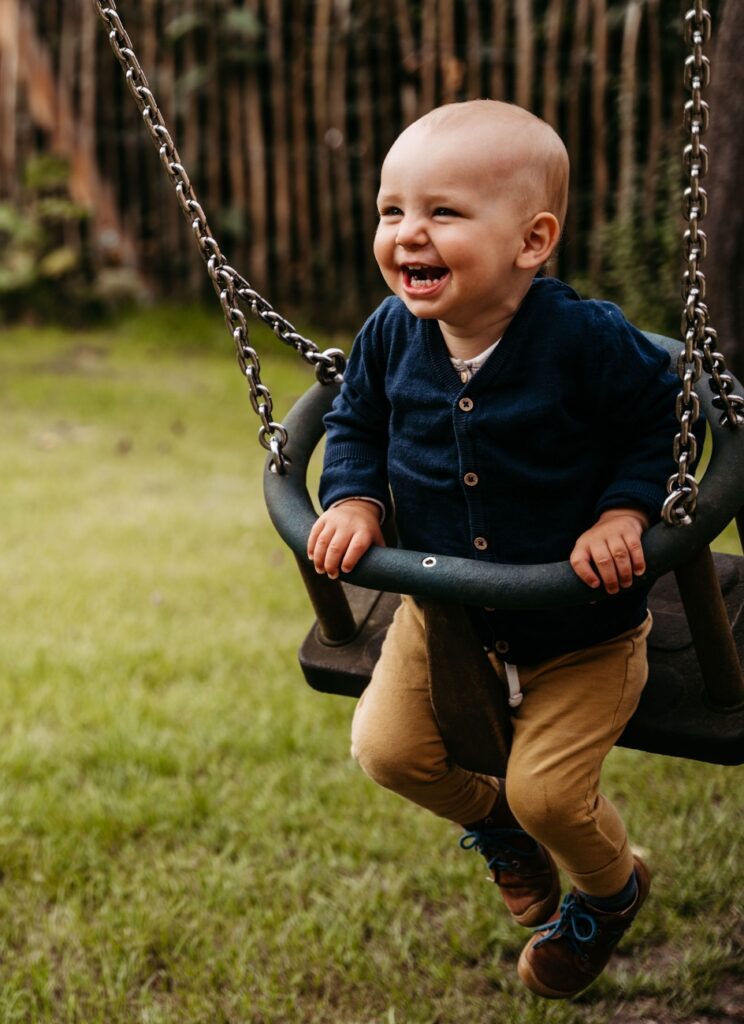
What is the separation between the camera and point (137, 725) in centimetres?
344

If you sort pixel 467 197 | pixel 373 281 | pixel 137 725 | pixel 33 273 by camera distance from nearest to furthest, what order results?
pixel 467 197 < pixel 137 725 < pixel 373 281 < pixel 33 273

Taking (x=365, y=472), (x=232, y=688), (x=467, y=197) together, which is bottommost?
(x=232, y=688)

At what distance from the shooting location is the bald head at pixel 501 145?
181 cm

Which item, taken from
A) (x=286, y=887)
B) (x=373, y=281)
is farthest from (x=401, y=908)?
(x=373, y=281)

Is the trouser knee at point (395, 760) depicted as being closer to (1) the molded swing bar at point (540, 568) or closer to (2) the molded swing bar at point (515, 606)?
(2) the molded swing bar at point (515, 606)

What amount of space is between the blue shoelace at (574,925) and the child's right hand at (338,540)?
728 mm

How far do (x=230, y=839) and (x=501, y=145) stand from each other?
1853mm

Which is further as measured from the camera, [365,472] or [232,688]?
[232,688]

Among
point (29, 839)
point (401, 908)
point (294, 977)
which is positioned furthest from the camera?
point (29, 839)

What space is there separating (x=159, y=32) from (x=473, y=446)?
637 cm

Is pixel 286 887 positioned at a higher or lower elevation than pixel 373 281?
lower

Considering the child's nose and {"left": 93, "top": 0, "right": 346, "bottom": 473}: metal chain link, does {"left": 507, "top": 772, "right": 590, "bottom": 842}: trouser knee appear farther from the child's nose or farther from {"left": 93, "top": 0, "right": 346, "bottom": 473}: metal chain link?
the child's nose

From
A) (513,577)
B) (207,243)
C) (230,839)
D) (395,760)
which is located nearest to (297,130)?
(230,839)

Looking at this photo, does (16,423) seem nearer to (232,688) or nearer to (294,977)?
(232,688)
